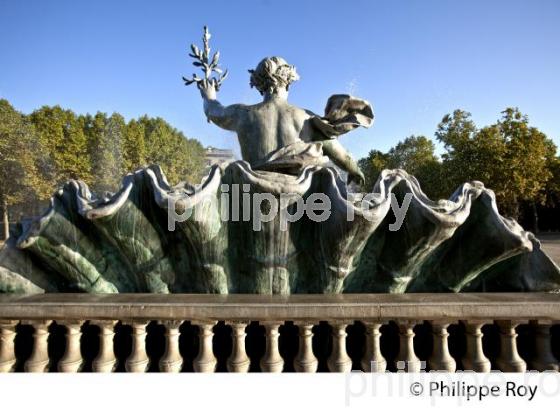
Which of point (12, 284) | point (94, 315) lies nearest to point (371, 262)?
point (94, 315)

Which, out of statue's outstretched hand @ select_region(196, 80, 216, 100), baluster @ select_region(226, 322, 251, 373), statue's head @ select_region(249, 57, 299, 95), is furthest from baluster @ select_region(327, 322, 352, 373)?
statue's outstretched hand @ select_region(196, 80, 216, 100)

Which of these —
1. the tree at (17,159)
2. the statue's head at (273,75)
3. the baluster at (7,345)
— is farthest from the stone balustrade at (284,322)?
the tree at (17,159)

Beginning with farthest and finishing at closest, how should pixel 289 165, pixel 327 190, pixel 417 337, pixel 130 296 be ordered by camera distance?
1. pixel 289 165
2. pixel 327 190
3. pixel 417 337
4. pixel 130 296

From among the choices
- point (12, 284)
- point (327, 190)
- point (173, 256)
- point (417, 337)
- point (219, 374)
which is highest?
point (327, 190)

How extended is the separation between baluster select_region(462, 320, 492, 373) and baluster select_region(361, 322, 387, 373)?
75 cm

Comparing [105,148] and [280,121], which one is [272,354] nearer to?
[280,121]

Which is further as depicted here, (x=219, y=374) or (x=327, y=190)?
(x=327, y=190)

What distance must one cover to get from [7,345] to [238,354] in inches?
79.8

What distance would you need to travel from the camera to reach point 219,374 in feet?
10.3

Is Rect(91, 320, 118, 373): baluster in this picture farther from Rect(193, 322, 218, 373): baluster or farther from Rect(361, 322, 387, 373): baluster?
Rect(361, 322, 387, 373): baluster

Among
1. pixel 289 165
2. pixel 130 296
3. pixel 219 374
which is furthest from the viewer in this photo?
pixel 289 165

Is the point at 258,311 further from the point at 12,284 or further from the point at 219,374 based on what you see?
the point at 12,284

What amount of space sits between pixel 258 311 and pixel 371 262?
1697 millimetres

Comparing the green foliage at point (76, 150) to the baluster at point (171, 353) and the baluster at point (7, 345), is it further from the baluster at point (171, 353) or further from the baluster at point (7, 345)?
the baluster at point (171, 353)
